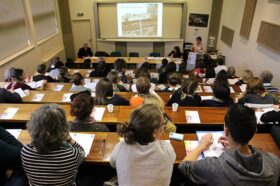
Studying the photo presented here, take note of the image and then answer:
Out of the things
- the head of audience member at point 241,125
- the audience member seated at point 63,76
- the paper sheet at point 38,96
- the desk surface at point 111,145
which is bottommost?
the audience member seated at point 63,76

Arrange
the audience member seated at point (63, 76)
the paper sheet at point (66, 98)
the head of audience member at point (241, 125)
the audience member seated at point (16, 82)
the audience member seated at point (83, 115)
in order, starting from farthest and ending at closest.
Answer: the audience member seated at point (63, 76)
the audience member seated at point (16, 82)
the paper sheet at point (66, 98)
the audience member seated at point (83, 115)
the head of audience member at point (241, 125)

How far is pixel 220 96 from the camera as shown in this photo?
288 centimetres

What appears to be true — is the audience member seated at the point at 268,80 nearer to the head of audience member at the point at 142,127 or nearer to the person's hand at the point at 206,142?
the person's hand at the point at 206,142

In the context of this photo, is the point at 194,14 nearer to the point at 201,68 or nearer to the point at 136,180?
the point at 201,68

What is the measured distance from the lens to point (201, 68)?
6188 mm

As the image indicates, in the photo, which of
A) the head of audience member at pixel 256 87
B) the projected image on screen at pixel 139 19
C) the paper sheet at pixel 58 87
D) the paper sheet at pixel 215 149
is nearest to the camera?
the paper sheet at pixel 215 149

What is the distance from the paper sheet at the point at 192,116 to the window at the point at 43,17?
18.8 feet

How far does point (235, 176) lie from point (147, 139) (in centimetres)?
58

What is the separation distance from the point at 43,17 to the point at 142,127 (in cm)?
692

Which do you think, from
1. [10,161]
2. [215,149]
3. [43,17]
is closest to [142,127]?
[215,149]

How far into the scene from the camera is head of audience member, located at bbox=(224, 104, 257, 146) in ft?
4.48

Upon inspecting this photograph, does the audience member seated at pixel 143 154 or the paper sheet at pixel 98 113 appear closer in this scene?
the audience member seated at pixel 143 154

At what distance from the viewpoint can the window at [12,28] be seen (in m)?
4.82

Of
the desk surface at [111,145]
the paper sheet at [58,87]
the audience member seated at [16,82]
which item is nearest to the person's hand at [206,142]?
the desk surface at [111,145]
